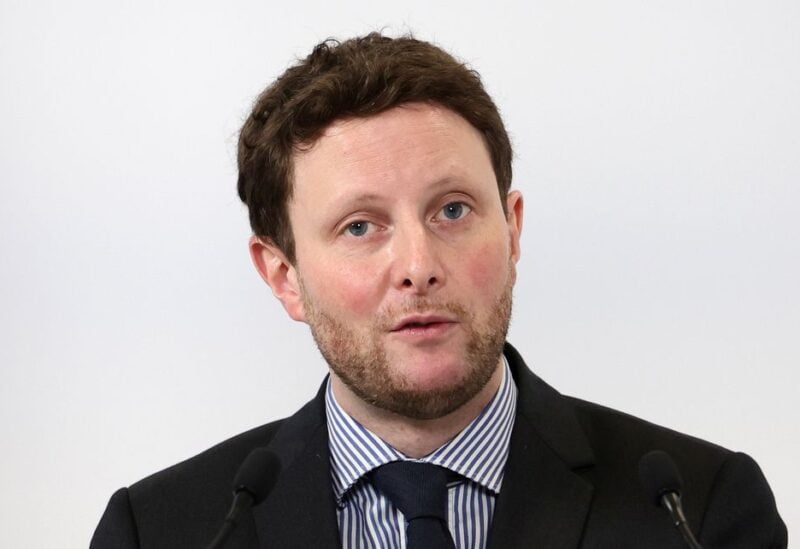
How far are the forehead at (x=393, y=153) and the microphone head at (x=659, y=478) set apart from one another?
0.70 meters

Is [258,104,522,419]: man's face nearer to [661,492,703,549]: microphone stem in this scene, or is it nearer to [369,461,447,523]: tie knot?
[369,461,447,523]: tie knot

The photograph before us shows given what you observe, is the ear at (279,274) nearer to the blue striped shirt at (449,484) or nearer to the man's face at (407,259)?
the man's face at (407,259)

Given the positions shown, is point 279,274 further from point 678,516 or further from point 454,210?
point 678,516

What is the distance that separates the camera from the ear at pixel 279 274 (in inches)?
120

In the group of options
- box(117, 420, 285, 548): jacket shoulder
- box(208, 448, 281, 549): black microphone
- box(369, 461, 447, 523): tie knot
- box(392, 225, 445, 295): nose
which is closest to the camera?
box(208, 448, 281, 549): black microphone

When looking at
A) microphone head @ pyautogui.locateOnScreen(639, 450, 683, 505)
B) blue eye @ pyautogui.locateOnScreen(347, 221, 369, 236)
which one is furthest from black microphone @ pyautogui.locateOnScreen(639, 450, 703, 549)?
blue eye @ pyautogui.locateOnScreen(347, 221, 369, 236)

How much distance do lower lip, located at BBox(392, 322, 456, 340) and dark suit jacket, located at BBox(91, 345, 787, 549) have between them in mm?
352

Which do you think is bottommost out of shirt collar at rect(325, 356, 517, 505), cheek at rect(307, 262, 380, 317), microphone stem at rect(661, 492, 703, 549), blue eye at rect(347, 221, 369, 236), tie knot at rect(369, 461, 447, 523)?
→ microphone stem at rect(661, 492, 703, 549)

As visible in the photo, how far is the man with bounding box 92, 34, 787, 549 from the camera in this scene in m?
2.73

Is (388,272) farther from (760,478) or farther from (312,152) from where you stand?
(760,478)

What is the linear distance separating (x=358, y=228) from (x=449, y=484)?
0.53 metres

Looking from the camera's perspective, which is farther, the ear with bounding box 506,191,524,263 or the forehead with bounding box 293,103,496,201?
the ear with bounding box 506,191,524,263

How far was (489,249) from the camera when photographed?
9.16 feet

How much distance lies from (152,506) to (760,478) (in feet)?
4.04
